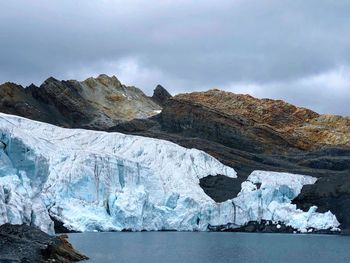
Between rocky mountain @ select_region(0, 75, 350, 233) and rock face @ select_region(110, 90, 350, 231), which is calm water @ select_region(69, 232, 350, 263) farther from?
rocky mountain @ select_region(0, 75, 350, 233)

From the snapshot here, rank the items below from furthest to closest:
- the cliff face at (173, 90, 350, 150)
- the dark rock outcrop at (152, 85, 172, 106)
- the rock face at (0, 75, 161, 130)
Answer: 1. the dark rock outcrop at (152, 85, 172, 106)
2. the cliff face at (173, 90, 350, 150)
3. the rock face at (0, 75, 161, 130)

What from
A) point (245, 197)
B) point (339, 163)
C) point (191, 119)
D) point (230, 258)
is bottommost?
point (230, 258)

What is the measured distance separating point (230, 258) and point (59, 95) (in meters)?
72.2

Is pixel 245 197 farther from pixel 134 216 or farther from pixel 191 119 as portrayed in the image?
pixel 191 119

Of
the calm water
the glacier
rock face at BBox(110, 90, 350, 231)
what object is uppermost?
rock face at BBox(110, 90, 350, 231)

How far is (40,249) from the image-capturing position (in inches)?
1250

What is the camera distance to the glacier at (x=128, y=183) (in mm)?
59875

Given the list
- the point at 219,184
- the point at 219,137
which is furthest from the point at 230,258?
the point at 219,137

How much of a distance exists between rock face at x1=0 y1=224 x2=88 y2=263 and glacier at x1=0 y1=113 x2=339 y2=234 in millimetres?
18097

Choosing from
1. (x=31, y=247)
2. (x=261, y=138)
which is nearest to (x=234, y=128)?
(x=261, y=138)

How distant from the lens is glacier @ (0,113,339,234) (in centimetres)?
5988

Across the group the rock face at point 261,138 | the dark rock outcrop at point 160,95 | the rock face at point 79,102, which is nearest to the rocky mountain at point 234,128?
the rock face at point 261,138

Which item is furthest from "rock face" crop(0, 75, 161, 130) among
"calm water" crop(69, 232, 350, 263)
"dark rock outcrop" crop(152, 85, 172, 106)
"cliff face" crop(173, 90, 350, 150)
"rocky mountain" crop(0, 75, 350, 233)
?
"calm water" crop(69, 232, 350, 263)

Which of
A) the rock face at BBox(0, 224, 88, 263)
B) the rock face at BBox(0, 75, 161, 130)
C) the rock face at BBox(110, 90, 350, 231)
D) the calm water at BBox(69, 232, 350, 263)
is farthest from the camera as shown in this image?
the rock face at BBox(0, 75, 161, 130)
